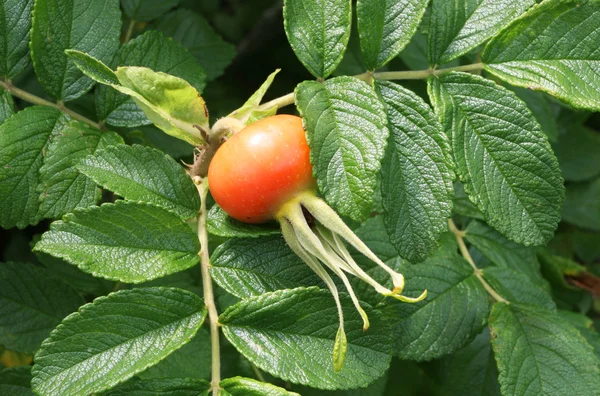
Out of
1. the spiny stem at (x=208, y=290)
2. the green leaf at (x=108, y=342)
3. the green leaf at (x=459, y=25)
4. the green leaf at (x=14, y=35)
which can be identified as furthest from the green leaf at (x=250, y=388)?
the green leaf at (x=14, y=35)

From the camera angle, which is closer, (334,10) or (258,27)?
(334,10)

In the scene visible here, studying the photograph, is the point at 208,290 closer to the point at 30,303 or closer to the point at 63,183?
the point at 63,183

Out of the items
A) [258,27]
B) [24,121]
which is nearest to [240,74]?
[258,27]

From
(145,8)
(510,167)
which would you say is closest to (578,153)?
(510,167)

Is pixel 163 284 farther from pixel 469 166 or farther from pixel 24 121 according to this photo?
pixel 469 166

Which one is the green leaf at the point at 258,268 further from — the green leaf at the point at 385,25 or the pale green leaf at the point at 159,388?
the green leaf at the point at 385,25

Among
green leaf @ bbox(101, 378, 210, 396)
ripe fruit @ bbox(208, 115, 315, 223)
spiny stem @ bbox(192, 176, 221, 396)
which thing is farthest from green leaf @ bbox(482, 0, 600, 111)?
green leaf @ bbox(101, 378, 210, 396)
